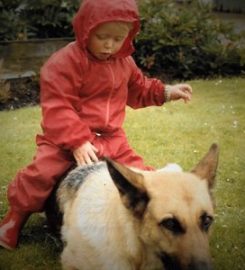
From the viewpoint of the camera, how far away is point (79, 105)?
377cm

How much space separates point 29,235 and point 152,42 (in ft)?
19.2

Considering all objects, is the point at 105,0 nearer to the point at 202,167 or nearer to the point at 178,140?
the point at 202,167

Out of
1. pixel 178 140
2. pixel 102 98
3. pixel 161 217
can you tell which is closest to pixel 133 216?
pixel 161 217

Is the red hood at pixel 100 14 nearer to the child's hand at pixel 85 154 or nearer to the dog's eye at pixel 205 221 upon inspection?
the child's hand at pixel 85 154

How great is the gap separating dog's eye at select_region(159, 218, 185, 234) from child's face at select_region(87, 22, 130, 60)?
57.1 inches

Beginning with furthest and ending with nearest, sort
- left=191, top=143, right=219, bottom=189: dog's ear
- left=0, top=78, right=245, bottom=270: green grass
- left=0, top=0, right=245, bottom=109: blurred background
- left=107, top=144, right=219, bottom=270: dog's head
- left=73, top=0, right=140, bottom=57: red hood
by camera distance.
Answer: left=0, top=0, right=245, bottom=109: blurred background < left=0, top=78, right=245, bottom=270: green grass < left=73, top=0, right=140, bottom=57: red hood < left=191, top=143, right=219, bottom=189: dog's ear < left=107, top=144, right=219, bottom=270: dog's head

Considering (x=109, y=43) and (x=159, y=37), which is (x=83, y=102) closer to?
(x=109, y=43)

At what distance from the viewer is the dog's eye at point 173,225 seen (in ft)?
8.38

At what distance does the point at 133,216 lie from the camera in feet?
9.02

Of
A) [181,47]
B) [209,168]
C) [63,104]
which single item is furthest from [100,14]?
[181,47]

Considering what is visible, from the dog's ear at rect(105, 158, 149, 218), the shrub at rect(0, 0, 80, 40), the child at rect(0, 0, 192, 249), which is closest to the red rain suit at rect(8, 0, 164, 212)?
the child at rect(0, 0, 192, 249)

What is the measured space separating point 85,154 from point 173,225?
1075mm

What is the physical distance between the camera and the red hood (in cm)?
345

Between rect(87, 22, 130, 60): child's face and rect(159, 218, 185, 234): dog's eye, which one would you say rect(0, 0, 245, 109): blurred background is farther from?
rect(159, 218, 185, 234): dog's eye
